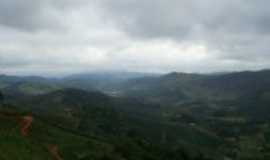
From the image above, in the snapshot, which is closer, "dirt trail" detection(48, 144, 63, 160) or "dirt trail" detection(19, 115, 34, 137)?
"dirt trail" detection(48, 144, 63, 160)

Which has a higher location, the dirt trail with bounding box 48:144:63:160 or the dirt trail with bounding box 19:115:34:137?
the dirt trail with bounding box 19:115:34:137

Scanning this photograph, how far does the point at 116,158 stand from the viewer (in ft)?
519

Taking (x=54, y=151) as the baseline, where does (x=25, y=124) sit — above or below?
above

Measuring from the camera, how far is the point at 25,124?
155 metres

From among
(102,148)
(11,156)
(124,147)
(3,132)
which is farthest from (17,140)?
(124,147)

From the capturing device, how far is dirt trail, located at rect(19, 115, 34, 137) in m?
145

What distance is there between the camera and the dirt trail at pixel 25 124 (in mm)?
145025

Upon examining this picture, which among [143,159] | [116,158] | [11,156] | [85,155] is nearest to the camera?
[11,156]

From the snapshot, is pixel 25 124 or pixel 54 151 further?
pixel 25 124

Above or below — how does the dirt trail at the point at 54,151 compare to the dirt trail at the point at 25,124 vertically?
below

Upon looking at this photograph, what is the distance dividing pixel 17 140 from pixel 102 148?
4337 cm

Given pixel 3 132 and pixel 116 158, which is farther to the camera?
pixel 116 158

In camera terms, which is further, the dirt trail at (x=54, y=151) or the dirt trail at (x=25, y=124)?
the dirt trail at (x=25, y=124)

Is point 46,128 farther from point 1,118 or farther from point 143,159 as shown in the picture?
point 143,159
